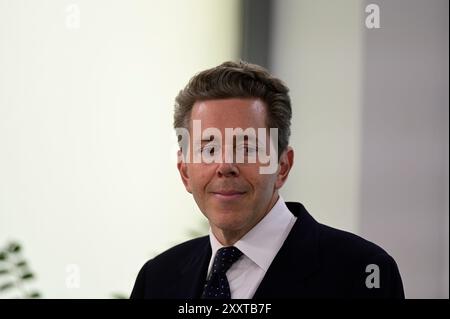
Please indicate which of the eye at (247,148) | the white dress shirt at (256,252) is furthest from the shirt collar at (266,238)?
the eye at (247,148)

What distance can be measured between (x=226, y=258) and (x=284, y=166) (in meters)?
0.16

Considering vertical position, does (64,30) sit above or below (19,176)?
above

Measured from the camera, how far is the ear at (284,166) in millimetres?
1160

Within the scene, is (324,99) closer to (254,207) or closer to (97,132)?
(97,132)

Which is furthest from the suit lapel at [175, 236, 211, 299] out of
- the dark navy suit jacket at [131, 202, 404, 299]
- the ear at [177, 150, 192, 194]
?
the ear at [177, 150, 192, 194]

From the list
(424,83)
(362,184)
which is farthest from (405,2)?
(362,184)

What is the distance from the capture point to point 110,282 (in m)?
1.96

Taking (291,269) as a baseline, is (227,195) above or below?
above

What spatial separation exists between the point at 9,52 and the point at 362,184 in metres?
0.97

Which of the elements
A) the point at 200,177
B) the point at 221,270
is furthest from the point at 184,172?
the point at 221,270

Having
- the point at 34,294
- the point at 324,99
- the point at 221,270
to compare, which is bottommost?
the point at 34,294

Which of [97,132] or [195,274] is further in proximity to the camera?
[97,132]

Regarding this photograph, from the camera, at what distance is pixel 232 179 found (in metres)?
1.12
